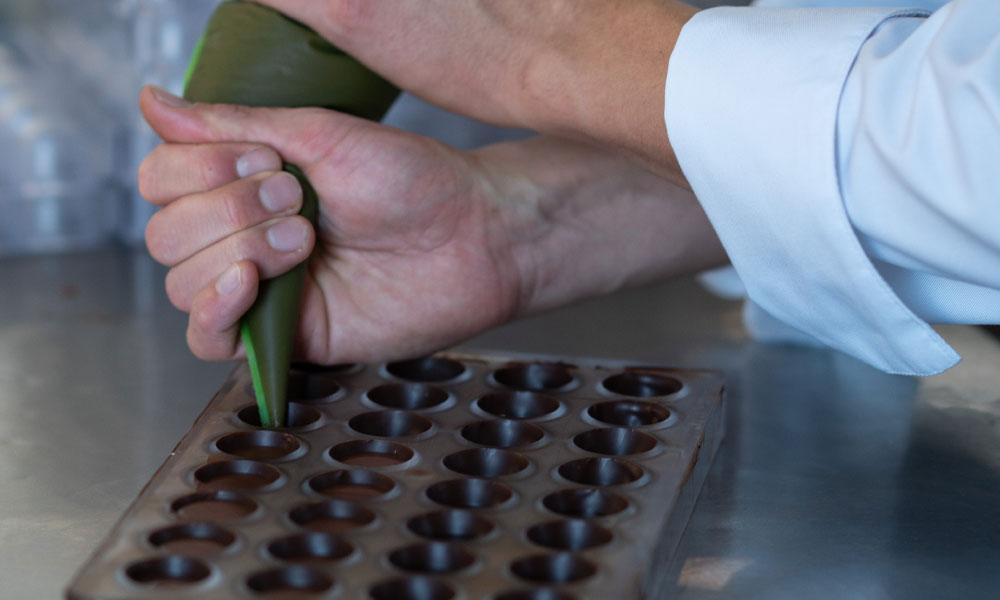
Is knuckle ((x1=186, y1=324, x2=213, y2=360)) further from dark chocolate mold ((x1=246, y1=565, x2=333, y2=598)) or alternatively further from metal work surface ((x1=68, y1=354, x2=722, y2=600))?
dark chocolate mold ((x1=246, y1=565, x2=333, y2=598))

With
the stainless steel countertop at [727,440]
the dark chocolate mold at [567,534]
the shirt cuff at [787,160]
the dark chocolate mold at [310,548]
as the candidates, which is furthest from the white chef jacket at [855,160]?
the dark chocolate mold at [310,548]

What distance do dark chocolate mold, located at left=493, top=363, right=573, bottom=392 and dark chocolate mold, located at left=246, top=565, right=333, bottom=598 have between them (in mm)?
321

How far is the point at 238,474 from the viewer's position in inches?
26.5

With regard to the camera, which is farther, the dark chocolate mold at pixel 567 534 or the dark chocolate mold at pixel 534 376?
the dark chocolate mold at pixel 534 376

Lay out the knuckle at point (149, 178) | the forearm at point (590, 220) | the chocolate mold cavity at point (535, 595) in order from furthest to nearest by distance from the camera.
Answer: the forearm at point (590, 220) → the knuckle at point (149, 178) → the chocolate mold cavity at point (535, 595)

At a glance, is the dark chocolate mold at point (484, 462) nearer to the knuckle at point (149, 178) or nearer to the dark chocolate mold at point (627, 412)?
the dark chocolate mold at point (627, 412)

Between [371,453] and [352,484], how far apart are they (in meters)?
0.05

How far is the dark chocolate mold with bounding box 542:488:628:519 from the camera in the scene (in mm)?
632

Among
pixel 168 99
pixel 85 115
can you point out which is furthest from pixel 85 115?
pixel 168 99

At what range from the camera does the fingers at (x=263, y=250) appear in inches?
30.9

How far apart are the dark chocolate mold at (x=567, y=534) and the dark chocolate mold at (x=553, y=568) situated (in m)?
0.03

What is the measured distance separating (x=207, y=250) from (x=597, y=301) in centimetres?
52

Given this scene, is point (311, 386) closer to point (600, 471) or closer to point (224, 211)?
point (224, 211)

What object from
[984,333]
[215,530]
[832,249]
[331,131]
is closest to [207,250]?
[331,131]
